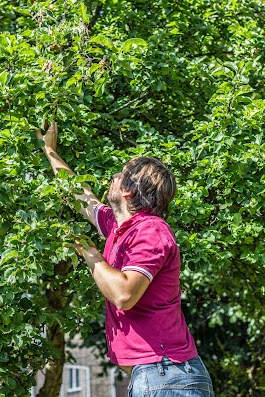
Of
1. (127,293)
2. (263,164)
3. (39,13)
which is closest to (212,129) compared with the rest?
(263,164)

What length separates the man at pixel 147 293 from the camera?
9.33ft

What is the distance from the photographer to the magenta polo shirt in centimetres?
288

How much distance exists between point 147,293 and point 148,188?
44cm

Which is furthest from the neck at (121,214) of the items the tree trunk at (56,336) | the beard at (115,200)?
the tree trunk at (56,336)

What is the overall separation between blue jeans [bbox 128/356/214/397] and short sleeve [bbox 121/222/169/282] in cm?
37

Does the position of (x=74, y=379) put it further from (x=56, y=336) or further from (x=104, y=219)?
(x=104, y=219)

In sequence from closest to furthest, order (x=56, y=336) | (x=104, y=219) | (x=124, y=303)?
1. (x=124, y=303)
2. (x=104, y=219)
3. (x=56, y=336)

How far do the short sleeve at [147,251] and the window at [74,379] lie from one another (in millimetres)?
14188

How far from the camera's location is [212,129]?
4.48 meters

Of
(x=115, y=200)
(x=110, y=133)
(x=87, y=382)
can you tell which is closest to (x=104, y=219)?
(x=115, y=200)

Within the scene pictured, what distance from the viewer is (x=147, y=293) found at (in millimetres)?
2945

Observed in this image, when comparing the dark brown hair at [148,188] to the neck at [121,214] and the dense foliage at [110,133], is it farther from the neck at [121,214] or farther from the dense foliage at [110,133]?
the dense foliage at [110,133]

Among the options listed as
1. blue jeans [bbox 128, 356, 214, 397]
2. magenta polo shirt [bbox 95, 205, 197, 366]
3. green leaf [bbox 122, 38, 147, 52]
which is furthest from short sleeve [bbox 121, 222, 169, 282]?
green leaf [bbox 122, 38, 147, 52]

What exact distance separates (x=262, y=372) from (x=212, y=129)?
6.32 metres
